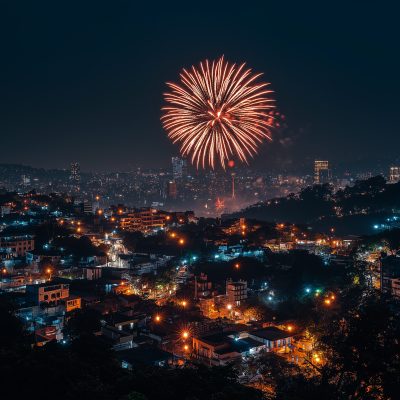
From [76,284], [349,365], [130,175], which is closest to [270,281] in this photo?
[76,284]

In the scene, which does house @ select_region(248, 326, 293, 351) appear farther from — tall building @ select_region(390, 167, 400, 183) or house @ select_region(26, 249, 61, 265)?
tall building @ select_region(390, 167, 400, 183)

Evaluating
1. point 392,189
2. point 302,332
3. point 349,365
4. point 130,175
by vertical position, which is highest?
point 130,175

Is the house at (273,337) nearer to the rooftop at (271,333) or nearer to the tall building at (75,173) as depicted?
the rooftop at (271,333)

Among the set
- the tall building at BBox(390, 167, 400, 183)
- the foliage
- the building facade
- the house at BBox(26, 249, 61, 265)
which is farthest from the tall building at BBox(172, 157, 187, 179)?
the foliage

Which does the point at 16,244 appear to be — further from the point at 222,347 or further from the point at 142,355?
the point at 222,347

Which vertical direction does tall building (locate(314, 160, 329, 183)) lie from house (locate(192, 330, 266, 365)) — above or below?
above

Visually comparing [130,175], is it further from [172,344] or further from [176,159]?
[172,344]

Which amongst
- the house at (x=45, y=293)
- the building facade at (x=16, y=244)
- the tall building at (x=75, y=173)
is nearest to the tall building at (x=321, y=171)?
the tall building at (x=75, y=173)

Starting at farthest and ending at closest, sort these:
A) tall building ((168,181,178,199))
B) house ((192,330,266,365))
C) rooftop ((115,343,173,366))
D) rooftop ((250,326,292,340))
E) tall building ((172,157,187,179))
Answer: tall building ((172,157,187,179))
tall building ((168,181,178,199))
rooftop ((250,326,292,340))
house ((192,330,266,365))
rooftop ((115,343,173,366))
